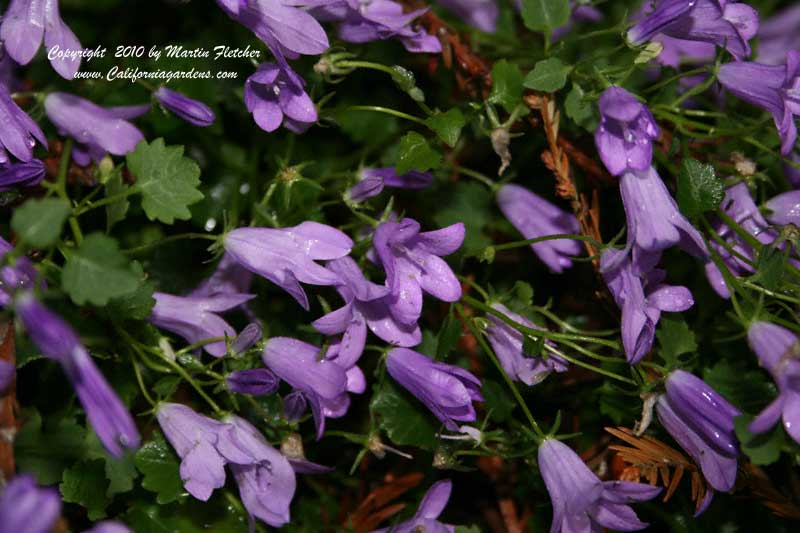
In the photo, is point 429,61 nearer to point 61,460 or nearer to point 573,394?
point 573,394

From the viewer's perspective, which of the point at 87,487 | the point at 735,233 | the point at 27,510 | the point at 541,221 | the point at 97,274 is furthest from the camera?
the point at 541,221

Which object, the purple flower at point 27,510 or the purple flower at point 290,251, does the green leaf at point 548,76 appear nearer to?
the purple flower at point 290,251

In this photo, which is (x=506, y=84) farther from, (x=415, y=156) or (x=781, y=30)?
(x=781, y=30)

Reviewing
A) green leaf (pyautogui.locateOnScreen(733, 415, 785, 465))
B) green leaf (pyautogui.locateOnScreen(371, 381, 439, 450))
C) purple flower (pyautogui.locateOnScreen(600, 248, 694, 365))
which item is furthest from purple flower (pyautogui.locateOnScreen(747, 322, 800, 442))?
green leaf (pyautogui.locateOnScreen(371, 381, 439, 450))

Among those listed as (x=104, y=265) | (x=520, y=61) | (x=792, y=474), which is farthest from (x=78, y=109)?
(x=792, y=474)

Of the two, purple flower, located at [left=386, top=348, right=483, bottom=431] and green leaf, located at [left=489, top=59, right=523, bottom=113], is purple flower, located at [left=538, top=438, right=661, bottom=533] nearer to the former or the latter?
purple flower, located at [left=386, top=348, right=483, bottom=431]

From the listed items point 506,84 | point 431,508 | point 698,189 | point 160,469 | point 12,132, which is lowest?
point 431,508

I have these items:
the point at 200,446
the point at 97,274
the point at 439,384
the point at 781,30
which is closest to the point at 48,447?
the point at 200,446
